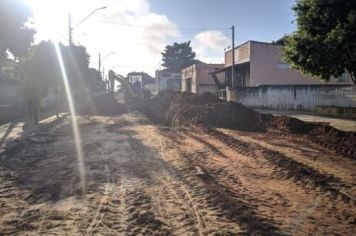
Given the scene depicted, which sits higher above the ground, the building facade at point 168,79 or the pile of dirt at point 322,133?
the building facade at point 168,79

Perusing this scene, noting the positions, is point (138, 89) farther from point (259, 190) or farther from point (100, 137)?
point (259, 190)

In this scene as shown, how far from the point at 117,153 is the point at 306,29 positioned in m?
9.39

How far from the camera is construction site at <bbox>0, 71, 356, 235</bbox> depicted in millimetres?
6418

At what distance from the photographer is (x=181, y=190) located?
27.8 feet

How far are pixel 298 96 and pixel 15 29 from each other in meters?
22.2

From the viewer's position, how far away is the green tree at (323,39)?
15.4 m

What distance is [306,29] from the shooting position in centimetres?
1742

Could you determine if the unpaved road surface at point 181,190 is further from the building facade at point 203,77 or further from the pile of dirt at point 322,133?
the building facade at point 203,77

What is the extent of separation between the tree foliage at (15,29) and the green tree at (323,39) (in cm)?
2019

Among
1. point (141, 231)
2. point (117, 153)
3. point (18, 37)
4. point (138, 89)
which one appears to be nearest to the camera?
point (141, 231)

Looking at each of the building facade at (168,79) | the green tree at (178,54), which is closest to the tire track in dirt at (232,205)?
the building facade at (168,79)

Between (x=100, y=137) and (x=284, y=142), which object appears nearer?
(x=284, y=142)

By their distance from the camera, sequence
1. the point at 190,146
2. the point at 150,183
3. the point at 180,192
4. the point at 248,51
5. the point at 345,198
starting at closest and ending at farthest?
the point at 345,198 → the point at 180,192 → the point at 150,183 → the point at 190,146 → the point at 248,51

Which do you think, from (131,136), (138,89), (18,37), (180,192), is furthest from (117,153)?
(138,89)
